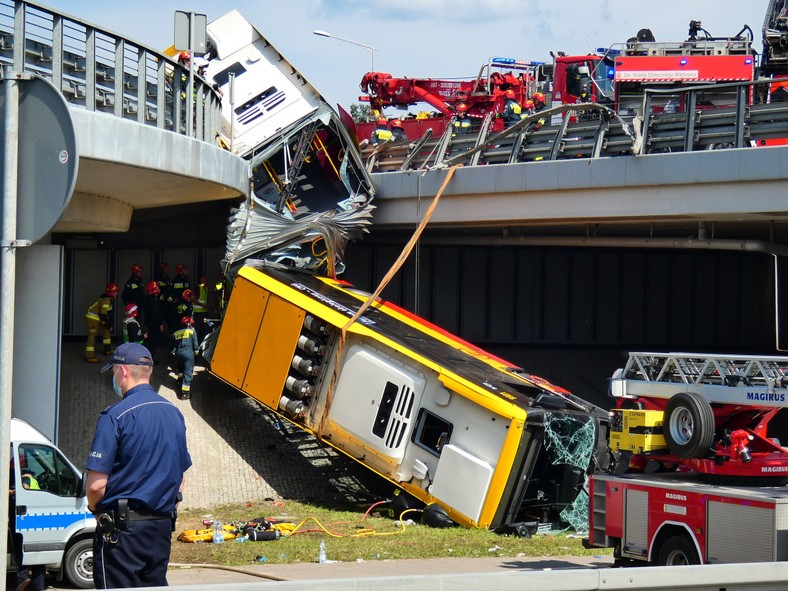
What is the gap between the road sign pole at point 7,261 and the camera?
4320 millimetres

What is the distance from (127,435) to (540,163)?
14112 millimetres

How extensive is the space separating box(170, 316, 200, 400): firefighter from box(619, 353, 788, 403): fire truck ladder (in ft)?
28.4

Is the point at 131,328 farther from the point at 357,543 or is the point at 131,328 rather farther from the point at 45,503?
the point at 45,503

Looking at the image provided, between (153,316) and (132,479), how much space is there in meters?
15.6

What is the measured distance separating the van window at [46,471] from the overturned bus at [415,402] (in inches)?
224

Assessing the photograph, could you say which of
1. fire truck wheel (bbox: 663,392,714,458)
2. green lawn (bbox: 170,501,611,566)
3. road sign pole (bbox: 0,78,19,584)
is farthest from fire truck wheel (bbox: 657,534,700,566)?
road sign pole (bbox: 0,78,19,584)

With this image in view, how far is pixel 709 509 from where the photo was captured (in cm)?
1056

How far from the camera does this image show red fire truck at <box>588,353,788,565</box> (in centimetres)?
1026

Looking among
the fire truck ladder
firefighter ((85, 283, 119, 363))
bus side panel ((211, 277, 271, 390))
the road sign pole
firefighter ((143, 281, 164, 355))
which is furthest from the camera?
firefighter ((143, 281, 164, 355))

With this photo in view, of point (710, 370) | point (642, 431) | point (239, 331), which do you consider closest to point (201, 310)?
point (239, 331)

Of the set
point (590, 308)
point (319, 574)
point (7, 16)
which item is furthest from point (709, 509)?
point (590, 308)

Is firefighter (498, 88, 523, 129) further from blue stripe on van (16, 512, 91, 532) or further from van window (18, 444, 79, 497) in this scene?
blue stripe on van (16, 512, 91, 532)

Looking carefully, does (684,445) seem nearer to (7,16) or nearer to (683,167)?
(683,167)

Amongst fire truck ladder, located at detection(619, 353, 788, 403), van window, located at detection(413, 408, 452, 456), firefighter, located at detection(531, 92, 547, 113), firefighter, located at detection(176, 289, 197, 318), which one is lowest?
van window, located at detection(413, 408, 452, 456)
